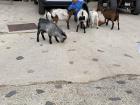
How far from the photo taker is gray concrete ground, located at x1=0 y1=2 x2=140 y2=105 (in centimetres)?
521

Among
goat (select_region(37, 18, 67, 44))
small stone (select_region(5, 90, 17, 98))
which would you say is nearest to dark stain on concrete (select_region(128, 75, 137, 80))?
small stone (select_region(5, 90, 17, 98))

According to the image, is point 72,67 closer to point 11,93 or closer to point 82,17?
point 11,93

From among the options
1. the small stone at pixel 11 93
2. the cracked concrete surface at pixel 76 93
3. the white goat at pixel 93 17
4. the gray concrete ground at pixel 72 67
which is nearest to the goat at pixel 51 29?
the gray concrete ground at pixel 72 67

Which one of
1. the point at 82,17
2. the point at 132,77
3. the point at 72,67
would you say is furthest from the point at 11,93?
the point at 82,17

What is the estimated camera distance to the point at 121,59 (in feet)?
22.9

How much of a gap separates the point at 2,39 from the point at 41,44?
46.0 inches

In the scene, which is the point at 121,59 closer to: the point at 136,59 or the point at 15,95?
the point at 136,59

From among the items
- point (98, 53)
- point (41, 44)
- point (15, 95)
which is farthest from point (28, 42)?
point (15, 95)

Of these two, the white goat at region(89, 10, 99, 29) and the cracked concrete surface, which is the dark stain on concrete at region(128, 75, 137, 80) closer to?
the cracked concrete surface

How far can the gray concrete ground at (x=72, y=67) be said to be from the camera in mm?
5207

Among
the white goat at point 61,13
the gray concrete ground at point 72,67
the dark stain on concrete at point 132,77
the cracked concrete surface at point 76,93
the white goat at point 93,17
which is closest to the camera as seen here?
the cracked concrete surface at point 76,93

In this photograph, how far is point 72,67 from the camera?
642 cm

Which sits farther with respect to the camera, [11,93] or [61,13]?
[61,13]

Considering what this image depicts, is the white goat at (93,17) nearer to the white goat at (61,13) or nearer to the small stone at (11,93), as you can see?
the white goat at (61,13)
